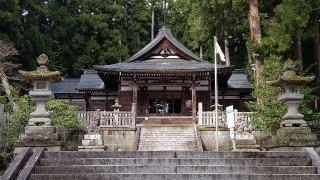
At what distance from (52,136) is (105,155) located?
8.30ft

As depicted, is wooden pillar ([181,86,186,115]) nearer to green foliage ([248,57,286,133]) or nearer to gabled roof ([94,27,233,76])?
gabled roof ([94,27,233,76])

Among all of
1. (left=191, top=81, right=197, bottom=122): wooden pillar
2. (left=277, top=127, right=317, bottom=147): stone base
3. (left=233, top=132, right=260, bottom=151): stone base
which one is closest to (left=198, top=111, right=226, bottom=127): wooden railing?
(left=191, top=81, right=197, bottom=122): wooden pillar

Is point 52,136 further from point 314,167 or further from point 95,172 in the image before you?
point 314,167

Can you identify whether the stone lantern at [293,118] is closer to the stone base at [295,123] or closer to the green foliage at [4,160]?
the stone base at [295,123]

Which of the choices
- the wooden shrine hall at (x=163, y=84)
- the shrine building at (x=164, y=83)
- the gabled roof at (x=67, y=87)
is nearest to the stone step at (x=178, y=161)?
the shrine building at (x=164, y=83)

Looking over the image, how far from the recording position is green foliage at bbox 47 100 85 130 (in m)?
18.7

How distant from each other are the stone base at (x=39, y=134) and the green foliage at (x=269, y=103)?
890 cm

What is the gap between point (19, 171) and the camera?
10508 millimetres

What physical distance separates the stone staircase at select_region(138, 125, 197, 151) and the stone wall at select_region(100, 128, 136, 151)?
1.78 feet

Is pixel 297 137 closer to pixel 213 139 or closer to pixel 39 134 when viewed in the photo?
pixel 39 134

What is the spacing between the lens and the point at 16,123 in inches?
656

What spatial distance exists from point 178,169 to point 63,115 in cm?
957

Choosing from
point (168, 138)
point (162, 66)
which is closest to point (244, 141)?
point (168, 138)

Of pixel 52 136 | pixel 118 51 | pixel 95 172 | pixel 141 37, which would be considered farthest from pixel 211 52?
pixel 95 172
